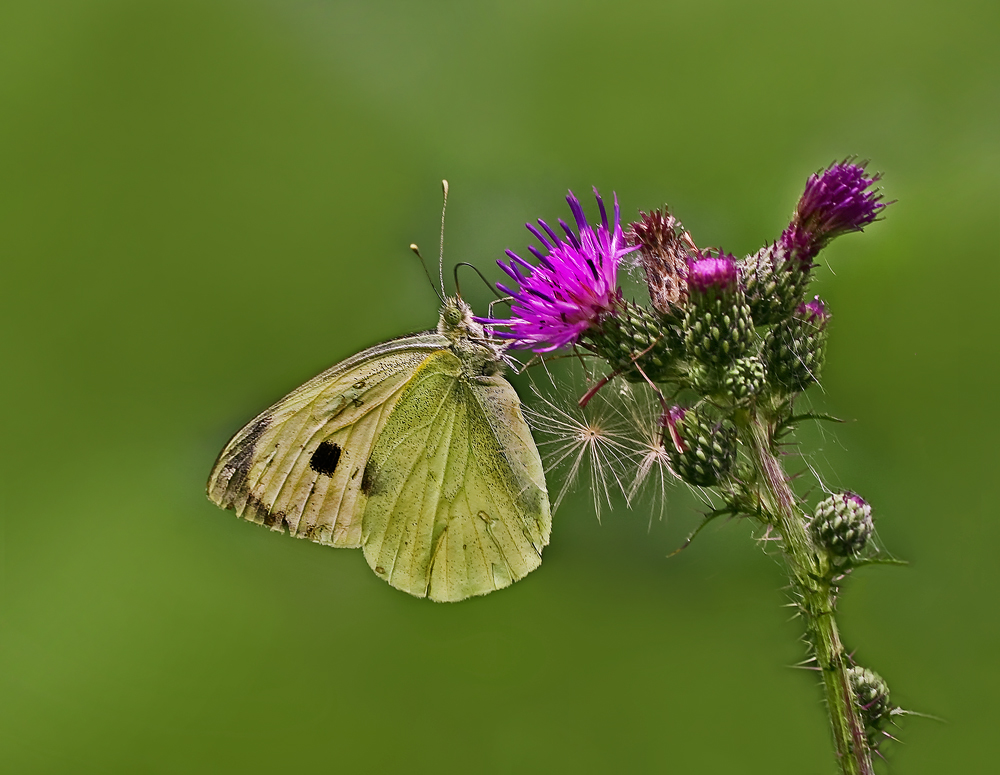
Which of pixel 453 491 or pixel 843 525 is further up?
pixel 453 491

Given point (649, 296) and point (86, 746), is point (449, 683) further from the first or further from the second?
point (649, 296)

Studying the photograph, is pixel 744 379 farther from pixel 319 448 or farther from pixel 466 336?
pixel 319 448

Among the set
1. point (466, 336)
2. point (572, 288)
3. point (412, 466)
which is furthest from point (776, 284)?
point (412, 466)

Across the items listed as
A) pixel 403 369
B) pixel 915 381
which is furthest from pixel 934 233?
pixel 403 369

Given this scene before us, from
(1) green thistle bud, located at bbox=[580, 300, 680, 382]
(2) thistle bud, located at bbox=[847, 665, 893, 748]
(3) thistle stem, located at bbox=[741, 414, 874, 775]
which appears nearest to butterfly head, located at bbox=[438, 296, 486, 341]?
(1) green thistle bud, located at bbox=[580, 300, 680, 382]

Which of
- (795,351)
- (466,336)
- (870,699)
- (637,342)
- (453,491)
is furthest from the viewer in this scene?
(453,491)

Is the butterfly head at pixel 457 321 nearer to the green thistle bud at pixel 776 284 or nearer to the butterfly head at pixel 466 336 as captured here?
the butterfly head at pixel 466 336

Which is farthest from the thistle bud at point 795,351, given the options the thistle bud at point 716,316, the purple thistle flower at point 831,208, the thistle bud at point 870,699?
the thistle bud at point 870,699
